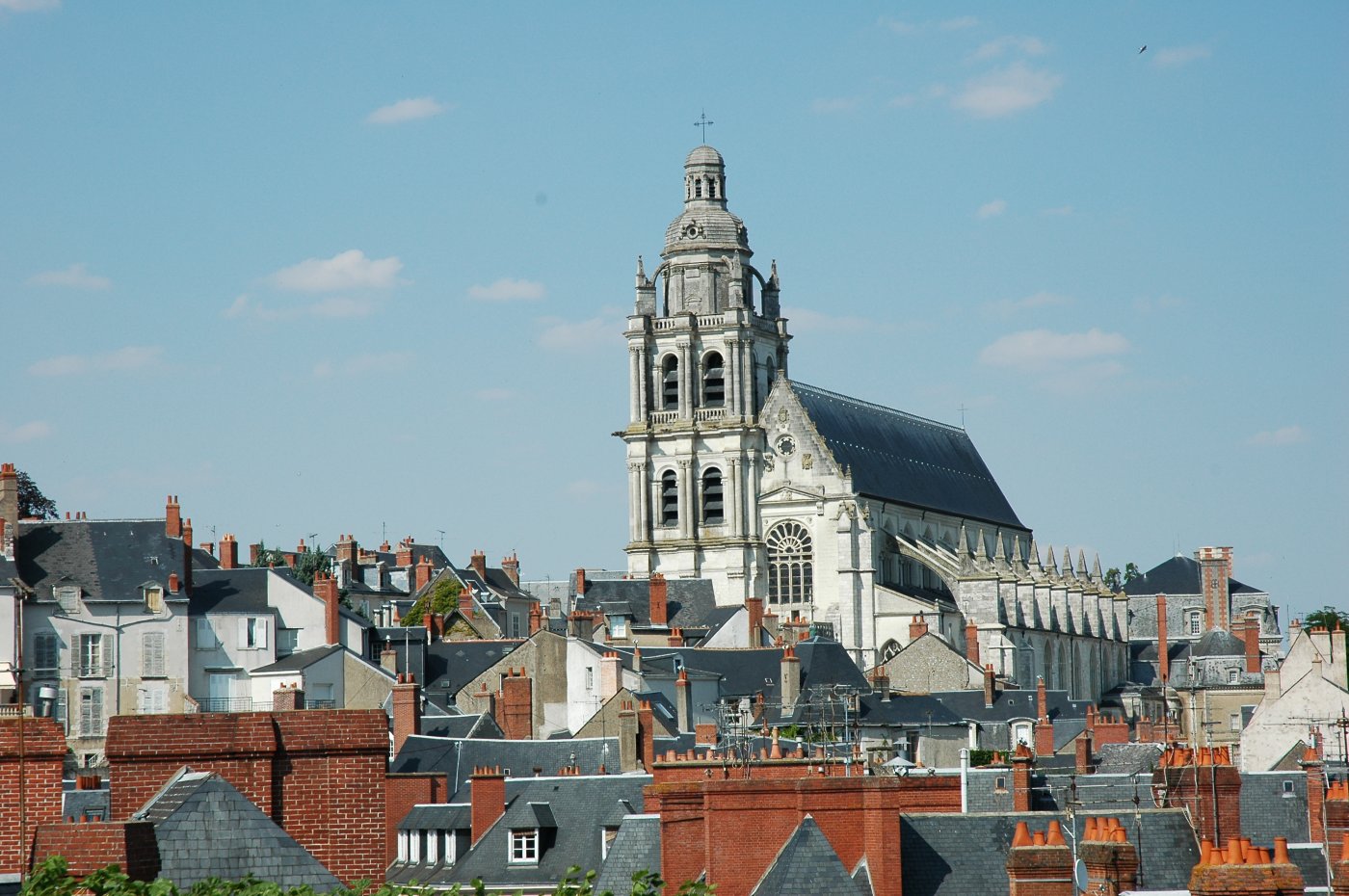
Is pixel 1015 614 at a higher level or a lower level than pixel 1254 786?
higher

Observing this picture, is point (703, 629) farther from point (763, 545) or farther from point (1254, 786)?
point (1254, 786)

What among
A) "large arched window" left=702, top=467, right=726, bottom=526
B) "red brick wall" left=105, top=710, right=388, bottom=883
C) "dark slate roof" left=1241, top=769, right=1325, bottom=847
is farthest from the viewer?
"large arched window" left=702, top=467, right=726, bottom=526

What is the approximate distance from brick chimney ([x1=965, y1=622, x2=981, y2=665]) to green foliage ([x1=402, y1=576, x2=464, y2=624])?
710 inches

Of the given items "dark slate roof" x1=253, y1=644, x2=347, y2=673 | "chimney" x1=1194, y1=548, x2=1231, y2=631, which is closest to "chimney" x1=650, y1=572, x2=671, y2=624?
"dark slate roof" x1=253, y1=644, x2=347, y2=673

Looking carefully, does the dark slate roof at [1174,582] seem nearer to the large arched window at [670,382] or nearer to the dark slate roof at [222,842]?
the large arched window at [670,382]

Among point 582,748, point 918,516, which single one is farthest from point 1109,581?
point 582,748

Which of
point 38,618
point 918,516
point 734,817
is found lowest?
point 734,817

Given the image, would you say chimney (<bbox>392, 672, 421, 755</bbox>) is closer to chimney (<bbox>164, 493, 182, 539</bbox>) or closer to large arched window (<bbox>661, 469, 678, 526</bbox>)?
chimney (<bbox>164, 493, 182, 539</bbox>)

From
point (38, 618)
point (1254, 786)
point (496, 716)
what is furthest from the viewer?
point (38, 618)

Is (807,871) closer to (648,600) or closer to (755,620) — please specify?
(755,620)

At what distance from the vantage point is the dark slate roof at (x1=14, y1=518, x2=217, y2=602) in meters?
57.5

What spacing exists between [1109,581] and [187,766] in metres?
131

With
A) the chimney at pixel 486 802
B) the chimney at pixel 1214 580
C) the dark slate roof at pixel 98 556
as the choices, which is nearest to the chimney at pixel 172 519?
the dark slate roof at pixel 98 556

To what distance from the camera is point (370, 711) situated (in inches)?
549
